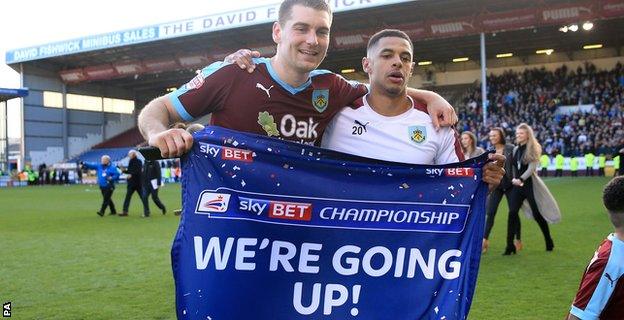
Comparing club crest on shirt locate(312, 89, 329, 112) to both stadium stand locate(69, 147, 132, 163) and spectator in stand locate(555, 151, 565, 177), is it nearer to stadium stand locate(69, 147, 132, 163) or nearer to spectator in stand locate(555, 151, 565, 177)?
spectator in stand locate(555, 151, 565, 177)

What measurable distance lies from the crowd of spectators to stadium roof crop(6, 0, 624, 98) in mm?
1995

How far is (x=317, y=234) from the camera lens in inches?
98.0

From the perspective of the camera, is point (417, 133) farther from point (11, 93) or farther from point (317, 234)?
point (11, 93)

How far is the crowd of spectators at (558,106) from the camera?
2830 centimetres

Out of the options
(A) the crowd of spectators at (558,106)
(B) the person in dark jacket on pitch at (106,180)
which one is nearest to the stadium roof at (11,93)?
(B) the person in dark jacket on pitch at (106,180)

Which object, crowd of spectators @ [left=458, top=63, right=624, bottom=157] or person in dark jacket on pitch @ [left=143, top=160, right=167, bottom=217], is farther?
crowd of spectators @ [left=458, top=63, right=624, bottom=157]

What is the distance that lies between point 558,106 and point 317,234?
33817 mm

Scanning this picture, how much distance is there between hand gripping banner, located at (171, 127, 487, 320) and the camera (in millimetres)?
2373

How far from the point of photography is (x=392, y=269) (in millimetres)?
2541

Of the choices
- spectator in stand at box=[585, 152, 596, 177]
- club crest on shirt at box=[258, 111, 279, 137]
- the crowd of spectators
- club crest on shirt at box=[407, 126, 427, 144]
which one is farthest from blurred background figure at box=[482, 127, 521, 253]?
the crowd of spectators

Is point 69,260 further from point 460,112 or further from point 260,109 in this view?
point 460,112

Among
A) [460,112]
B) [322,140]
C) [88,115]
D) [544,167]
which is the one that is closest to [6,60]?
[88,115]

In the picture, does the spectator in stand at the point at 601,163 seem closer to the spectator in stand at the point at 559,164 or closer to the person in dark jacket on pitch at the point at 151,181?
the spectator in stand at the point at 559,164

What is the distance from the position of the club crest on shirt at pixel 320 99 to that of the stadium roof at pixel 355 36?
23.0 m
